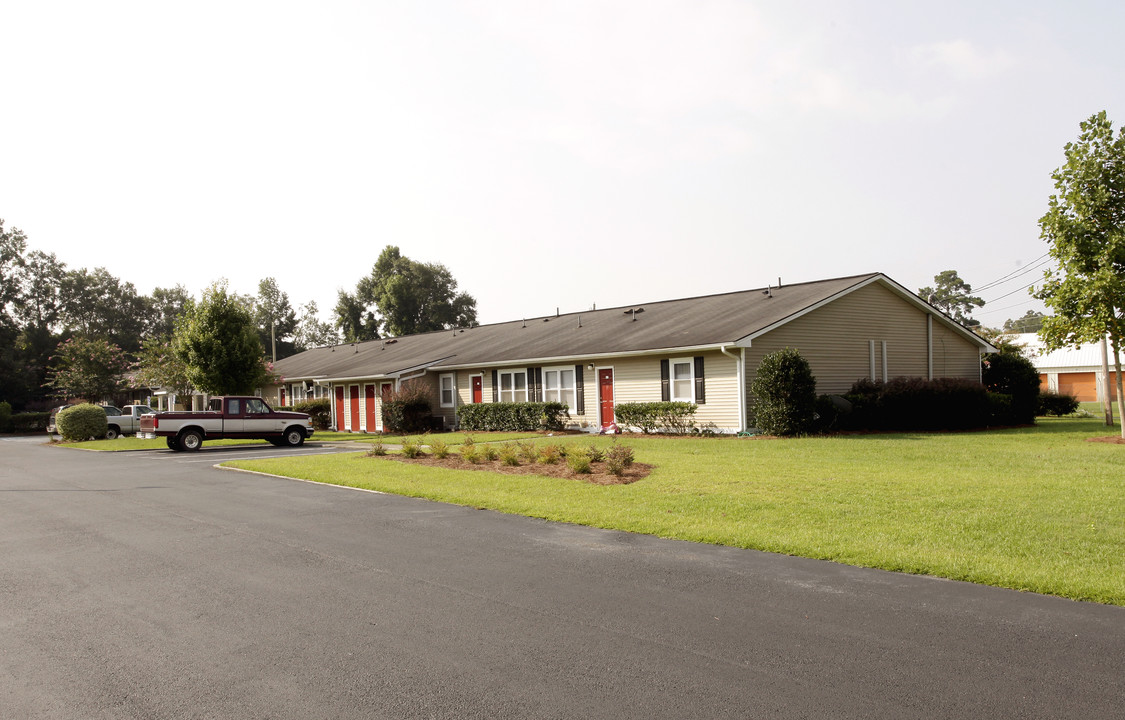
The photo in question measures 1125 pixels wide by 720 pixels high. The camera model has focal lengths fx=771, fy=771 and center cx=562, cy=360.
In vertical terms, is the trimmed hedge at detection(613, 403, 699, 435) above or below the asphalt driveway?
above

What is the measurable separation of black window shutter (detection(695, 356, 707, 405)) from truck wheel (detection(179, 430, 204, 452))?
1721 centimetres

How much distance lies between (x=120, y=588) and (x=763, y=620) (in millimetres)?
5948

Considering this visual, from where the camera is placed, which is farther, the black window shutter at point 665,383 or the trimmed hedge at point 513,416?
the trimmed hedge at point 513,416

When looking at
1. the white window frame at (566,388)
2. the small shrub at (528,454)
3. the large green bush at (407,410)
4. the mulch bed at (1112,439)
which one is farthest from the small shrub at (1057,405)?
the large green bush at (407,410)

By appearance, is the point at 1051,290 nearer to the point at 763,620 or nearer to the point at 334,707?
the point at 763,620

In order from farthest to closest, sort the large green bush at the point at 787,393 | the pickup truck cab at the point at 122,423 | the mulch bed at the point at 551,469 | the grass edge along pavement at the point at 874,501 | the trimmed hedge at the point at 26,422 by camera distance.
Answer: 1. the trimmed hedge at the point at 26,422
2. the pickup truck cab at the point at 122,423
3. the large green bush at the point at 787,393
4. the mulch bed at the point at 551,469
5. the grass edge along pavement at the point at 874,501

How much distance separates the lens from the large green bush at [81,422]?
3431cm

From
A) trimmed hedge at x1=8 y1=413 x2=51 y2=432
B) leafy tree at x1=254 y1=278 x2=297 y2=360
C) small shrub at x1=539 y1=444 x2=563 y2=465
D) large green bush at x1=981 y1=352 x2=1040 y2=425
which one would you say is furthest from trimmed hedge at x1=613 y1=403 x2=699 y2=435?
leafy tree at x1=254 y1=278 x2=297 y2=360

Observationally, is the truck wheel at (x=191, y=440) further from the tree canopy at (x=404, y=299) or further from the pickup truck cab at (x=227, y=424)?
the tree canopy at (x=404, y=299)

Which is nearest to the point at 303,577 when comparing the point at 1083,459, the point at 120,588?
the point at 120,588

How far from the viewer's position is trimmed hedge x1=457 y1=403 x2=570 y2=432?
→ 28766mm

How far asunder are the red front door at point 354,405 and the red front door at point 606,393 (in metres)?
14.0

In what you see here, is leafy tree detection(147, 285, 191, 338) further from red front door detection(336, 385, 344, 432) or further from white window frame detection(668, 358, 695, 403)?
white window frame detection(668, 358, 695, 403)

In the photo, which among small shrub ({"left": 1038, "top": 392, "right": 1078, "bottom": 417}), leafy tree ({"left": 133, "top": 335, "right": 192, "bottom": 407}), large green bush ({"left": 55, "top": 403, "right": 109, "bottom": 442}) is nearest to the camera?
small shrub ({"left": 1038, "top": 392, "right": 1078, "bottom": 417})
